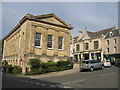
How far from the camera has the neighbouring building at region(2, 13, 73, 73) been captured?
77.3 feet

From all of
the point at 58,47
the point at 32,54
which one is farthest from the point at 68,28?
the point at 32,54

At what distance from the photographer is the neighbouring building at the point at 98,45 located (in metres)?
37.7

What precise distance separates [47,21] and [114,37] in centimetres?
2174

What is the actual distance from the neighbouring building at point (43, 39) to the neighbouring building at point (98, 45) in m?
15.0

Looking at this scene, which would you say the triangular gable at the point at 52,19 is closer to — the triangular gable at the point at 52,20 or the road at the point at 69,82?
the triangular gable at the point at 52,20

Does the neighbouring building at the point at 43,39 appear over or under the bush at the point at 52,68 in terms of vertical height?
over

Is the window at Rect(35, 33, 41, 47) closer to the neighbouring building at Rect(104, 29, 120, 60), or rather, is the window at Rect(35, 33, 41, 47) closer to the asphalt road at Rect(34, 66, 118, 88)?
the asphalt road at Rect(34, 66, 118, 88)

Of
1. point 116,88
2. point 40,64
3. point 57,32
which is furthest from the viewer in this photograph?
point 57,32

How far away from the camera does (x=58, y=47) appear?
27859 mm

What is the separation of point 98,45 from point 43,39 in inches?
852

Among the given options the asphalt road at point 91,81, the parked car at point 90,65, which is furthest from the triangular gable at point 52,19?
the asphalt road at point 91,81

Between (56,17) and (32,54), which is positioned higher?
(56,17)

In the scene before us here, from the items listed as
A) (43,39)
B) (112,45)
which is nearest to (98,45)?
(112,45)

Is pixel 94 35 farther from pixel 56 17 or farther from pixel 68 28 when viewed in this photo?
pixel 56 17
